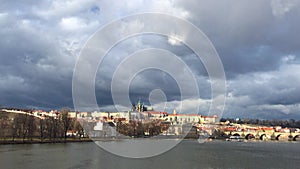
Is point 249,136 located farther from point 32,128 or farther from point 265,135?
point 32,128

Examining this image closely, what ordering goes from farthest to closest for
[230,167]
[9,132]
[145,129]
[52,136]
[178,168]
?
[145,129] → [52,136] → [9,132] → [230,167] → [178,168]

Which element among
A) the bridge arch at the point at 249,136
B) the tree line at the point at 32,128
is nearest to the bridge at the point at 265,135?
the bridge arch at the point at 249,136

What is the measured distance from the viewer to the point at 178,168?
19969 millimetres

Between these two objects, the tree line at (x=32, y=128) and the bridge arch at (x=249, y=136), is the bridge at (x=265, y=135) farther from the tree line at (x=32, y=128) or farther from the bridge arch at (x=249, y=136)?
the tree line at (x=32, y=128)

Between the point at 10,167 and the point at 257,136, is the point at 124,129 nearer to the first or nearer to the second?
the point at 257,136

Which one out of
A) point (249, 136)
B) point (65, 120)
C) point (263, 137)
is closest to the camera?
point (65, 120)

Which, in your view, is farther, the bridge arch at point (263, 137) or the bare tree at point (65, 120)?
the bridge arch at point (263, 137)

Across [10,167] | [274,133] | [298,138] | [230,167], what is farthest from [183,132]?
[10,167]

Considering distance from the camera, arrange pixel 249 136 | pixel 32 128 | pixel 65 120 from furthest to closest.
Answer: pixel 249 136 → pixel 65 120 → pixel 32 128

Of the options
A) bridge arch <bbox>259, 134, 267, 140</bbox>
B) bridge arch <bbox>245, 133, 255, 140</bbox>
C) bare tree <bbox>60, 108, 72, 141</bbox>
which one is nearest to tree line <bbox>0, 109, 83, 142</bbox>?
bare tree <bbox>60, 108, 72, 141</bbox>

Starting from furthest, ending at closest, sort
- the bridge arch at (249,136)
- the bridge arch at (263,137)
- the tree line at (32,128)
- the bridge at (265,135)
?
the bridge arch at (249,136) < the bridge arch at (263,137) < the bridge at (265,135) < the tree line at (32,128)

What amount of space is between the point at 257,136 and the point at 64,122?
66.3 meters

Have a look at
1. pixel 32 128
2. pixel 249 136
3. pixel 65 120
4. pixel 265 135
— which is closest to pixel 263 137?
pixel 265 135

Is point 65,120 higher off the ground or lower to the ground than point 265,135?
higher
